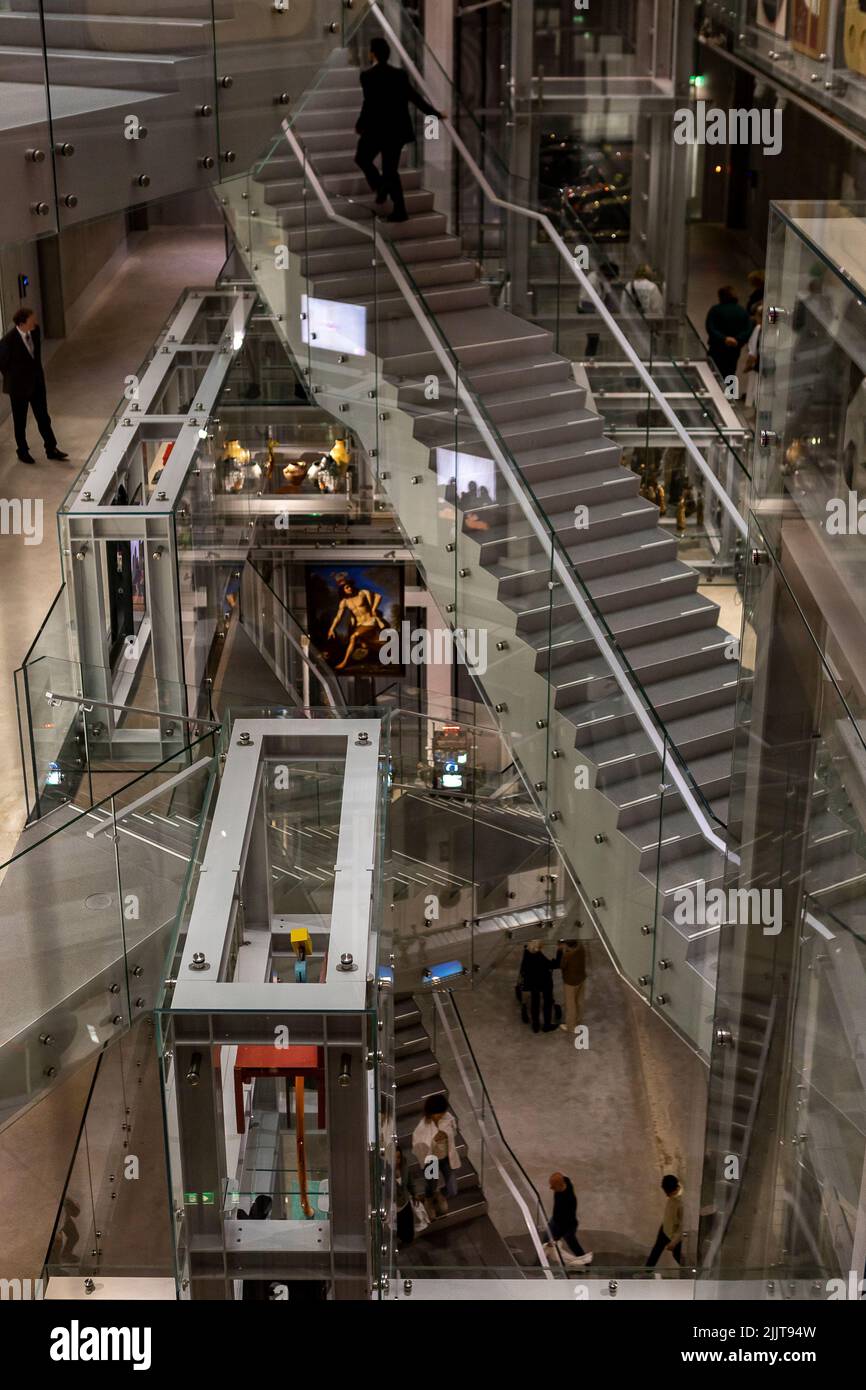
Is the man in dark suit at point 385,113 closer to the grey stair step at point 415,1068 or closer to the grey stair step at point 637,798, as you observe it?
the grey stair step at point 637,798

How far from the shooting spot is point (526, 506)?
29.2 feet

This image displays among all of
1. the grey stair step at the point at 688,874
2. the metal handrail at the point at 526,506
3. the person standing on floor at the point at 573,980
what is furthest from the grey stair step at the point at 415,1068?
the metal handrail at the point at 526,506

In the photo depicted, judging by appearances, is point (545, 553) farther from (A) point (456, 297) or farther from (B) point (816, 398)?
(B) point (816, 398)

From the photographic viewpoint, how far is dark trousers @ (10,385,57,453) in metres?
13.1

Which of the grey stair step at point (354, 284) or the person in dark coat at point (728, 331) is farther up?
the grey stair step at point (354, 284)

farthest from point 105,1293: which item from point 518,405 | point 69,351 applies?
point 69,351

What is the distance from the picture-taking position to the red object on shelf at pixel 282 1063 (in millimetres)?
4957

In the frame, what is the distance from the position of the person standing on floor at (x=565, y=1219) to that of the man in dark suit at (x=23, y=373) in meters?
8.11

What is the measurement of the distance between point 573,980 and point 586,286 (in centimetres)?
551

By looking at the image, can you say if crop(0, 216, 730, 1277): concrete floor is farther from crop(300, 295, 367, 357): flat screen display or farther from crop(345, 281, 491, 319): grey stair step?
crop(345, 281, 491, 319): grey stair step

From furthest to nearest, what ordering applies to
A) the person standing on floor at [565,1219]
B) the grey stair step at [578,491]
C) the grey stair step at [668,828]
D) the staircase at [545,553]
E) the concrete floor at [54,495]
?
the grey stair step at [578,491] < the person standing on floor at [565,1219] < the concrete floor at [54,495] < the staircase at [545,553] < the grey stair step at [668,828]
